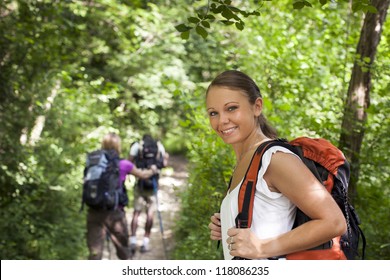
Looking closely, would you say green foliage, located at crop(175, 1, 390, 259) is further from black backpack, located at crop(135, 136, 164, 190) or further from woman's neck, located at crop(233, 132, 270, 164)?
woman's neck, located at crop(233, 132, 270, 164)

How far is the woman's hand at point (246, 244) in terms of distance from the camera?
6.79 feet

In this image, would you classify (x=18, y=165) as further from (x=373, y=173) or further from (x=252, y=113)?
(x=252, y=113)

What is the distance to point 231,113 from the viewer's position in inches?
92.2

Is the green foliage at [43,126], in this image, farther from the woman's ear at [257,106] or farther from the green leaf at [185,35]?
the woman's ear at [257,106]

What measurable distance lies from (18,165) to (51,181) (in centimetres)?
107

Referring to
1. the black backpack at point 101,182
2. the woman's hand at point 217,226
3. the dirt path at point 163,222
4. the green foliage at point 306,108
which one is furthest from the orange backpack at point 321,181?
the dirt path at point 163,222

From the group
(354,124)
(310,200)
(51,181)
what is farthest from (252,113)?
(51,181)

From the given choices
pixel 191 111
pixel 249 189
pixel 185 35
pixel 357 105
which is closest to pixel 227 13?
pixel 185 35

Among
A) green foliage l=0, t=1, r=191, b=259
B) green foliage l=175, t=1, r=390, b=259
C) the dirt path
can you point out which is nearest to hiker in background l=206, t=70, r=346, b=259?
green foliage l=175, t=1, r=390, b=259

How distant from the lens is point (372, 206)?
512 centimetres

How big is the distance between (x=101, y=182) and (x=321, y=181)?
196 inches

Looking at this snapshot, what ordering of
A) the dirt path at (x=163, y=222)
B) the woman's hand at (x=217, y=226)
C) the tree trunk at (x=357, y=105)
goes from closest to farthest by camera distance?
the woman's hand at (x=217, y=226) → the tree trunk at (x=357, y=105) → the dirt path at (x=163, y=222)

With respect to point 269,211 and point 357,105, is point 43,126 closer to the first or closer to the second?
point 357,105
